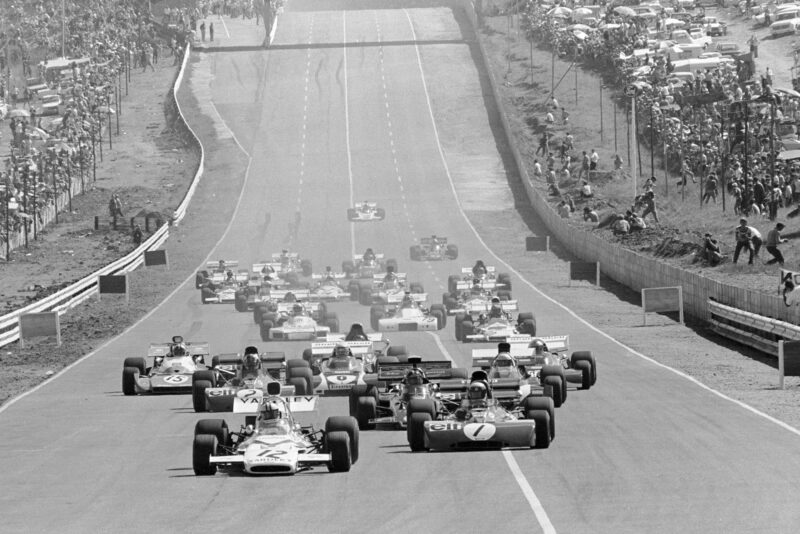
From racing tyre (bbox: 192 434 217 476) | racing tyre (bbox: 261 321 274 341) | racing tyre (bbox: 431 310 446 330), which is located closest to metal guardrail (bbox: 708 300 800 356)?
racing tyre (bbox: 431 310 446 330)

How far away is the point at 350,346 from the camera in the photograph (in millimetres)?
35469

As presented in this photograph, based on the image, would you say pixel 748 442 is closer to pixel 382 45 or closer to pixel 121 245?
pixel 121 245

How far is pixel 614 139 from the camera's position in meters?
98.4

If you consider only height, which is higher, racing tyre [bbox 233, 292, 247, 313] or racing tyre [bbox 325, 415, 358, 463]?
racing tyre [bbox 325, 415, 358, 463]

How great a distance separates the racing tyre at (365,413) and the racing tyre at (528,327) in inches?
588

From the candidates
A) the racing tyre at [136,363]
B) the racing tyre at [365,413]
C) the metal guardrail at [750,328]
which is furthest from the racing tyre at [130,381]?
the metal guardrail at [750,328]

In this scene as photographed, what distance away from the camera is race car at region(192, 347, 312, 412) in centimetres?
3086

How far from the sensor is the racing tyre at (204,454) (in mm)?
23156

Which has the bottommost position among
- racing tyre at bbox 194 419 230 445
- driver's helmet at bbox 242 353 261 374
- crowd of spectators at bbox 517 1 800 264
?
driver's helmet at bbox 242 353 261 374

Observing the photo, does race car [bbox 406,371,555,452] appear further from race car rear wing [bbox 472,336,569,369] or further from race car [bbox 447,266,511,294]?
race car [bbox 447,266,511,294]

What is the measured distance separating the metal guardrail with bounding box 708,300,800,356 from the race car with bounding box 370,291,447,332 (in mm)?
7762

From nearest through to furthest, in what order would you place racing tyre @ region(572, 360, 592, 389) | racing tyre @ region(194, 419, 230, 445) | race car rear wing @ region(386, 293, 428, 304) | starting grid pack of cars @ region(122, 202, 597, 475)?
racing tyre @ region(194, 419, 230, 445), starting grid pack of cars @ region(122, 202, 597, 475), racing tyre @ region(572, 360, 592, 389), race car rear wing @ region(386, 293, 428, 304)

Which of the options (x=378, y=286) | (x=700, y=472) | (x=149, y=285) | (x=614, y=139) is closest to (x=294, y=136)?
(x=614, y=139)

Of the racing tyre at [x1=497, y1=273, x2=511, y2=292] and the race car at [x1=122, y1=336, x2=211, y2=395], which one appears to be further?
the racing tyre at [x1=497, y1=273, x2=511, y2=292]
